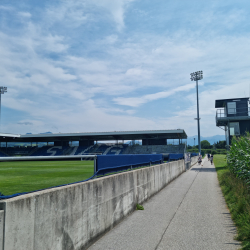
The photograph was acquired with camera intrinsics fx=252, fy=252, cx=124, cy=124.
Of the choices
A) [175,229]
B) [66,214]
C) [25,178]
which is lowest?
[175,229]

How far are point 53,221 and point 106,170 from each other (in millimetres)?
2959

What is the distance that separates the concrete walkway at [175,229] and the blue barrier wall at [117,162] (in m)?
1.53

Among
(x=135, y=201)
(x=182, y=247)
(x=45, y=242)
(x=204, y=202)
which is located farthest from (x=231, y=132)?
(x=45, y=242)

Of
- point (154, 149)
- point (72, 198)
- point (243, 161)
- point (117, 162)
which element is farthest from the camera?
point (154, 149)

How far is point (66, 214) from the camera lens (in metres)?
4.59

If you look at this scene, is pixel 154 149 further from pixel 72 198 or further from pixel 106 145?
pixel 72 198

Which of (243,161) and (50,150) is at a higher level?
(243,161)

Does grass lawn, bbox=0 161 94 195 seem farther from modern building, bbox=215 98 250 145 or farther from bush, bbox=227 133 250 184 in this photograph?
modern building, bbox=215 98 250 145

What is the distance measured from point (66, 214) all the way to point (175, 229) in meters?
3.20

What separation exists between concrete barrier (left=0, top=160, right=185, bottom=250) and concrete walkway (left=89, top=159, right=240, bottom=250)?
385 millimetres

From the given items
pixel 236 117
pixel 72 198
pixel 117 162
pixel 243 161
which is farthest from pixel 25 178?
pixel 236 117

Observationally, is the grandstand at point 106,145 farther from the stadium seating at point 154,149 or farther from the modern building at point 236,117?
the modern building at point 236,117

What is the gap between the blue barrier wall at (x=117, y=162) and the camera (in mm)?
6668

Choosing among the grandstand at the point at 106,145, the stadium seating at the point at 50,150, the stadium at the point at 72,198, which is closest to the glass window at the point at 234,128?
the grandstand at the point at 106,145
